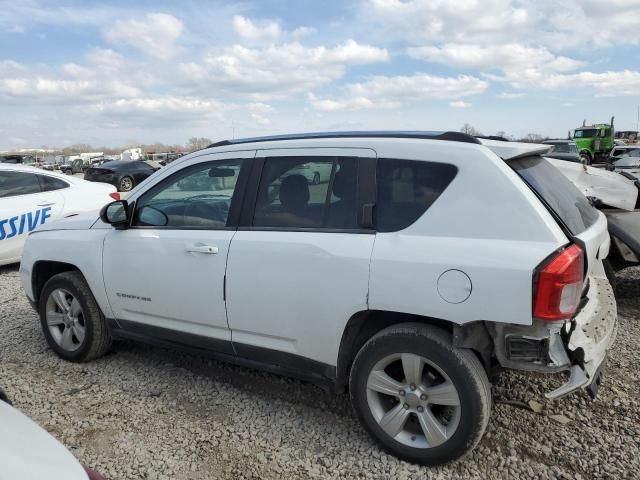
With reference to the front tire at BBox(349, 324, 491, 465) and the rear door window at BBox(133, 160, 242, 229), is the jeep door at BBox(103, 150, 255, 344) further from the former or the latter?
the front tire at BBox(349, 324, 491, 465)

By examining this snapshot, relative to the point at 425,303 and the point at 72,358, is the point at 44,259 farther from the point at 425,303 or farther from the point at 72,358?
the point at 425,303

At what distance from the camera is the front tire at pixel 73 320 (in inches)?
159

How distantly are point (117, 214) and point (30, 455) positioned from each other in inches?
88.5

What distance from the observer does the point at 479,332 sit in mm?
2631

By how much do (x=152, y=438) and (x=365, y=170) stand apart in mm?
2074

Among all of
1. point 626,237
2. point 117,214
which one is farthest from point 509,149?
point 626,237

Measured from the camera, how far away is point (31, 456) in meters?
1.70

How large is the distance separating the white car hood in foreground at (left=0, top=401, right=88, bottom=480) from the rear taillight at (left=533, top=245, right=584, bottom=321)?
1987 mm

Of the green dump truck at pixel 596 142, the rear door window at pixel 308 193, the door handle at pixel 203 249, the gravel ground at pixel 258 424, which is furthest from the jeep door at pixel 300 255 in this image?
the green dump truck at pixel 596 142

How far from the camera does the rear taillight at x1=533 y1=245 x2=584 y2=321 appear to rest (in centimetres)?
235

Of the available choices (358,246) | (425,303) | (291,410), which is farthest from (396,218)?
(291,410)

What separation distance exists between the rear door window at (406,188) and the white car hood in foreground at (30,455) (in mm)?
1784

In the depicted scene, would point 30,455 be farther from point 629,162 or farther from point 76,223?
point 629,162

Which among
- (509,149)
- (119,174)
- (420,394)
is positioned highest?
(509,149)
